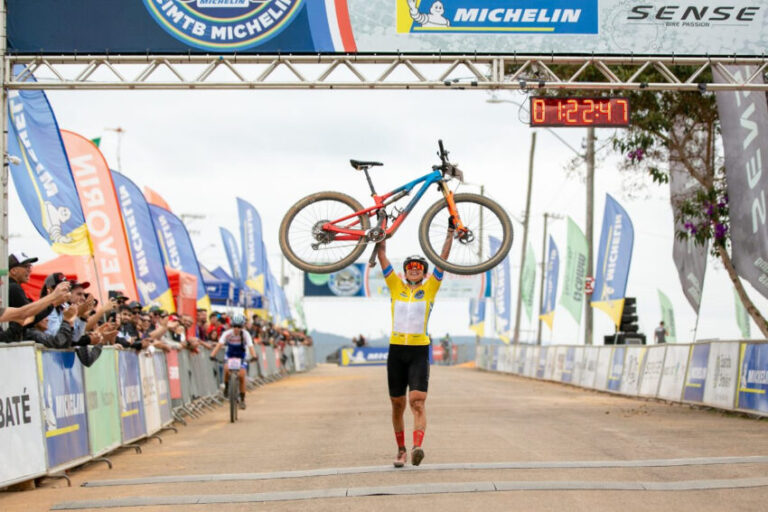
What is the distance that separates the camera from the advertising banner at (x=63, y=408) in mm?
10133

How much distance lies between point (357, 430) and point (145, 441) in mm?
2873

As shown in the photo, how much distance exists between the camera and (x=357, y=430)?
14523mm

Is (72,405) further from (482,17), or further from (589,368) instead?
(589,368)

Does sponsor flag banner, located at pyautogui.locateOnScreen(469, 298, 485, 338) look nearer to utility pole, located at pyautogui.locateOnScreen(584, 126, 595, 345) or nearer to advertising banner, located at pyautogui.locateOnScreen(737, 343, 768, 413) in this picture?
utility pole, located at pyautogui.locateOnScreen(584, 126, 595, 345)

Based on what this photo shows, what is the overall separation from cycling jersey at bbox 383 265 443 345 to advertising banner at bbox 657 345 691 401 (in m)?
11.4

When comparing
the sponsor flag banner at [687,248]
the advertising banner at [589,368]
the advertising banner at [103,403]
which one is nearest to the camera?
the advertising banner at [103,403]

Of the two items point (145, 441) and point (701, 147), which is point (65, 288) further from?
point (701, 147)

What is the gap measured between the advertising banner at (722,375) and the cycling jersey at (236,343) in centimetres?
799

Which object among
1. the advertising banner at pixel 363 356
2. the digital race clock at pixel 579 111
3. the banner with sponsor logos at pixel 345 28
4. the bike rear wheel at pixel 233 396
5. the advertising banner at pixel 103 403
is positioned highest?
the banner with sponsor logos at pixel 345 28

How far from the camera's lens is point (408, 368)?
33.7 ft

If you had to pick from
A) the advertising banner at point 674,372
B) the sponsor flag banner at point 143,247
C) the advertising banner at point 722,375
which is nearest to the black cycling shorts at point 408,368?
the advertising banner at point 722,375

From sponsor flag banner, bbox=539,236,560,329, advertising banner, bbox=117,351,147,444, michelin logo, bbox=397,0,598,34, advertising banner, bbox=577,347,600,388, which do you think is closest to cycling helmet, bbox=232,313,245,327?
advertising banner, bbox=117,351,147,444

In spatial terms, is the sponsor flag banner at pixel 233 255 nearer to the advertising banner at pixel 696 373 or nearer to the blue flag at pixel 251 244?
the blue flag at pixel 251 244

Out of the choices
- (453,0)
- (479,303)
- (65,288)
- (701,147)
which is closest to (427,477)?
(65,288)
